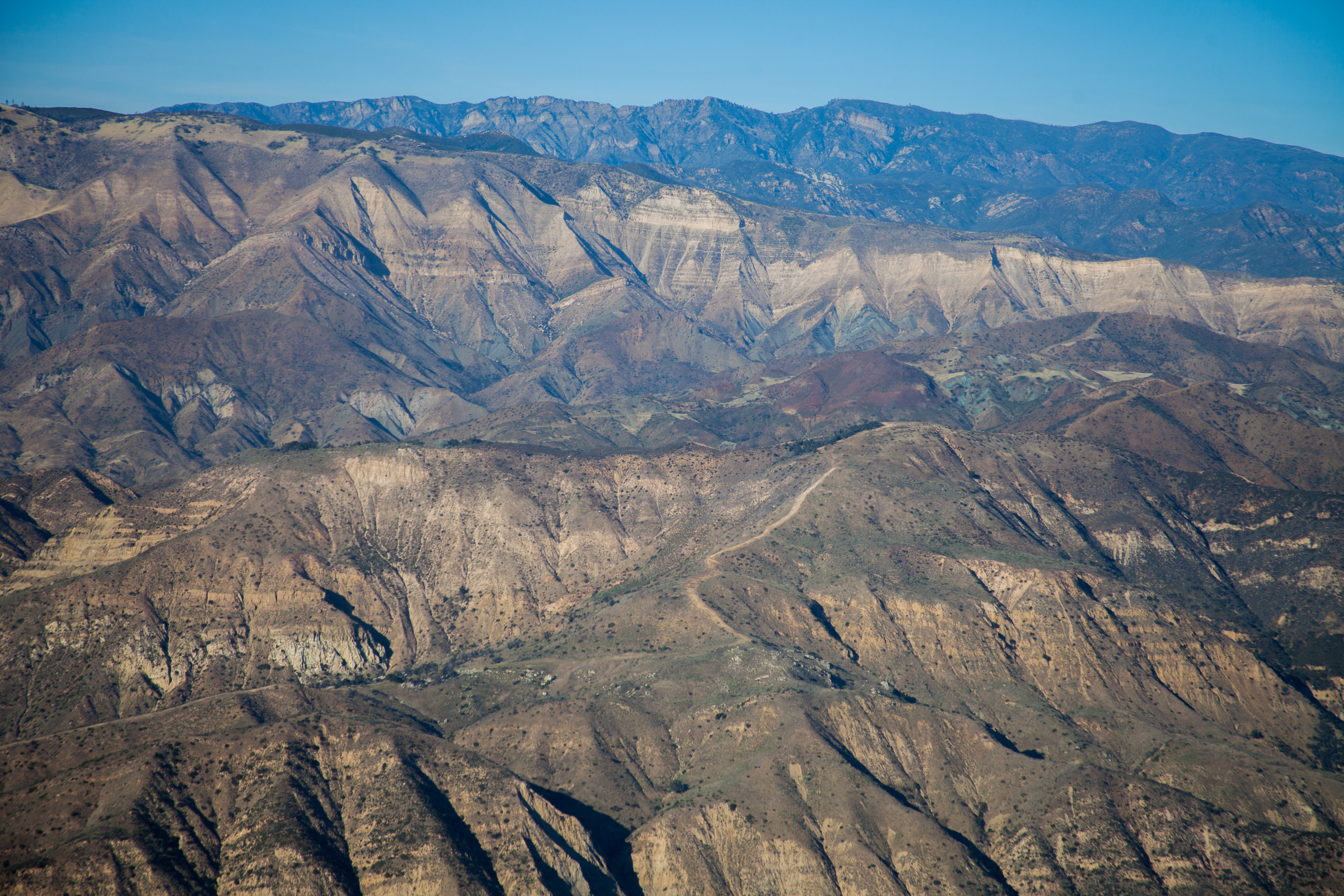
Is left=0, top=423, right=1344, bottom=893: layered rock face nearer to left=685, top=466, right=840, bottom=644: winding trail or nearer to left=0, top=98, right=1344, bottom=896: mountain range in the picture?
left=0, top=98, right=1344, bottom=896: mountain range

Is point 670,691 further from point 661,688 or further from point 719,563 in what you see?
point 719,563

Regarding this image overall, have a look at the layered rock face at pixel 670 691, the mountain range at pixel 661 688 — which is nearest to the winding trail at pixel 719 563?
the mountain range at pixel 661 688

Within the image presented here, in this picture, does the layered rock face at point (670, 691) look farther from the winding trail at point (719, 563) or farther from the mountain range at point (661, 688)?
the winding trail at point (719, 563)

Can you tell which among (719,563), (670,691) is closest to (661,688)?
(670,691)

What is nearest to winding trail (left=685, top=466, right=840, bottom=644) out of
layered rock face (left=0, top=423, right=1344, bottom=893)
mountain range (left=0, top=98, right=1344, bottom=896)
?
mountain range (left=0, top=98, right=1344, bottom=896)

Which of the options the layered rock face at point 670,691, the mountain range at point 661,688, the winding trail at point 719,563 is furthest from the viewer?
the winding trail at point 719,563

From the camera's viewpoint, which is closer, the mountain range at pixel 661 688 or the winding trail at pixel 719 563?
the mountain range at pixel 661 688
